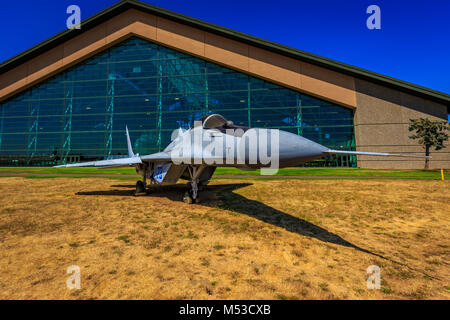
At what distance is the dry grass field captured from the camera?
255 cm

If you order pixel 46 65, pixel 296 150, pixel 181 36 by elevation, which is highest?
pixel 181 36

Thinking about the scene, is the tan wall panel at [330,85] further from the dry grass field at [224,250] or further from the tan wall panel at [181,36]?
the dry grass field at [224,250]

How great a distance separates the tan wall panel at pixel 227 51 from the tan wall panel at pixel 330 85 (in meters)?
10.7

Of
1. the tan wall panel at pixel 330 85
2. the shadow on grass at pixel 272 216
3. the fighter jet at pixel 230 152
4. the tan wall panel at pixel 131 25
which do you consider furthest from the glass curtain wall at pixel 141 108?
the shadow on grass at pixel 272 216

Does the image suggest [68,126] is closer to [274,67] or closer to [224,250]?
[274,67]

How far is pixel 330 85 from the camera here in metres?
31.1

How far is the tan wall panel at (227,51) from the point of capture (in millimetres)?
32656

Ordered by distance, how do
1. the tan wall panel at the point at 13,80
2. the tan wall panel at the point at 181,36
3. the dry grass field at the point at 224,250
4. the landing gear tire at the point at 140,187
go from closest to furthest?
the dry grass field at the point at 224,250, the landing gear tire at the point at 140,187, the tan wall panel at the point at 181,36, the tan wall panel at the point at 13,80

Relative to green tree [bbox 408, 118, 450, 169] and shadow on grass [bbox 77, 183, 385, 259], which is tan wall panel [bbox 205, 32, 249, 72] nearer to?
green tree [bbox 408, 118, 450, 169]

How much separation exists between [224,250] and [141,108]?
37260 mm

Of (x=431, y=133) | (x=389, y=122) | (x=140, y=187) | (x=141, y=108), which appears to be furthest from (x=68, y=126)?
(x=431, y=133)

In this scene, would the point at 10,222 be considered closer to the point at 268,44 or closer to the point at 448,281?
the point at 448,281

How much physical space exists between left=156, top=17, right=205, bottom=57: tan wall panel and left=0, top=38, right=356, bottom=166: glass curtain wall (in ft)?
5.39
